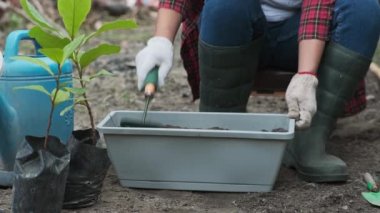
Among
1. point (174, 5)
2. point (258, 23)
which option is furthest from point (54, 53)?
point (258, 23)

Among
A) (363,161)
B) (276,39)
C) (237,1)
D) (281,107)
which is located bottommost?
(281,107)

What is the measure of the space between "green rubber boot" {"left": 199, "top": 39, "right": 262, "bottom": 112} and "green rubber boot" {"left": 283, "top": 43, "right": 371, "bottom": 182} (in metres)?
0.20

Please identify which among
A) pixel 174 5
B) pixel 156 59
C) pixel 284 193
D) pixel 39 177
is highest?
pixel 174 5

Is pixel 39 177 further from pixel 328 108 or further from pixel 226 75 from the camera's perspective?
pixel 328 108

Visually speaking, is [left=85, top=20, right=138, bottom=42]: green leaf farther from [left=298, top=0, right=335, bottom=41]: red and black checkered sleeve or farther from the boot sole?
the boot sole

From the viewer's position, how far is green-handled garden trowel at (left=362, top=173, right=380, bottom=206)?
1.51m

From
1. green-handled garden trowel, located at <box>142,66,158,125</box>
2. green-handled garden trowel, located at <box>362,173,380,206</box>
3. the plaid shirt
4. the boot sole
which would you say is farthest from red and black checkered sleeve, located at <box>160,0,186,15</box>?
green-handled garden trowel, located at <box>362,173,380,206</box>

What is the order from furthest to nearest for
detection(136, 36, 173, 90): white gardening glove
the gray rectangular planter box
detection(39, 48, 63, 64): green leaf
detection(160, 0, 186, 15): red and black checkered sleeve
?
detection(160, 0, 186, 15): red and black checkered sleeve, detection(136, 36, 173, 90): white gardening glove, the gray rectangular planter box, detection(39, 48, 63, 64): green leaf

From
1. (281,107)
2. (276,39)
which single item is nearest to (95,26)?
(281,107)

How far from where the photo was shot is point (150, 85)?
1557 millimetres

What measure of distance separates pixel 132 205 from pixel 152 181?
106 millimetres

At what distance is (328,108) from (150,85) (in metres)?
0.49

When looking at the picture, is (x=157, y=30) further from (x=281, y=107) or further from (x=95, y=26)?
(x=95, y=26)

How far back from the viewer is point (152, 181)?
1587 mm
